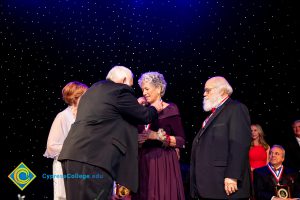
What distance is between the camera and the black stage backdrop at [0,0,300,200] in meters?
6.56

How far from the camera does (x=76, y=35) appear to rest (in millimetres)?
6719

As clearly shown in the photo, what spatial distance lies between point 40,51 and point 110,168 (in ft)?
12.9

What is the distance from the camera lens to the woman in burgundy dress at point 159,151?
3.86 meters

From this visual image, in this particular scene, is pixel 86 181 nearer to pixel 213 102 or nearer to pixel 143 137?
pixel 143 137

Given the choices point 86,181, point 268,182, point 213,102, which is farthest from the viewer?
point 268,182

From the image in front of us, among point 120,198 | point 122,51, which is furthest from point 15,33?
point 120,198

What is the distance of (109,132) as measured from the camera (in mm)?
3178

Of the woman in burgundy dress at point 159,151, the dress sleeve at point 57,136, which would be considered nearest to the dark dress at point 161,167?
the woman in burgundy dress at point 159,151

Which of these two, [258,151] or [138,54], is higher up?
[138,54]

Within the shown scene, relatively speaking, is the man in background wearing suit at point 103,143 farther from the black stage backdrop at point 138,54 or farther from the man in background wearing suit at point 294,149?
the man in background wearing suit at point 294,149

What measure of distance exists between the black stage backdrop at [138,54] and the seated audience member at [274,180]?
1561 mm

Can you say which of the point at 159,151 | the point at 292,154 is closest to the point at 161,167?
the point at 159,151

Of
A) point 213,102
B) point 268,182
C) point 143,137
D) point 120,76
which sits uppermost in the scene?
point 120,76

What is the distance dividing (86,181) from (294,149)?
4151 millimetres
